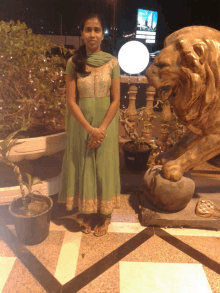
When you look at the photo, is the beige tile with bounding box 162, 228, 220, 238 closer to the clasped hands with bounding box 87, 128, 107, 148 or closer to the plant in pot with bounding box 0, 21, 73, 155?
the clasped hands with bounding box 87, 128, 107, 148

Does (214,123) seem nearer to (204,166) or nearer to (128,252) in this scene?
(128,252)

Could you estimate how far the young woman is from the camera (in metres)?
1.47

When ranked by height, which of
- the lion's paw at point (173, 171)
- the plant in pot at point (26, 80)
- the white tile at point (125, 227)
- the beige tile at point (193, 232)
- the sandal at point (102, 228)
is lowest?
the white tile at point (125, 227)

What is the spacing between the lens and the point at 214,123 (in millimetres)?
1624

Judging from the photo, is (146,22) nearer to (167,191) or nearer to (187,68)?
(187,68)

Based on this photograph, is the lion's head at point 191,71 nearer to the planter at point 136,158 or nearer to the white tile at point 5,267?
the planter at point 136,158

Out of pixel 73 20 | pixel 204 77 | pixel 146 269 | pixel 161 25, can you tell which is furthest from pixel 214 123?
pixel 161 25

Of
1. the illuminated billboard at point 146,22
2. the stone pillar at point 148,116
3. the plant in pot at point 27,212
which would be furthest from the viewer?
the illuminated billboard at point 146,22

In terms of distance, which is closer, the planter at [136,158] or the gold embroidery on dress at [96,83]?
the gold embroidery on dress at [96,83]

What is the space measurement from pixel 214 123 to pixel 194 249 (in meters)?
0.89

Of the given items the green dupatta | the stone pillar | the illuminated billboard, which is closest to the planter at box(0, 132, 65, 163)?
the green dupatta

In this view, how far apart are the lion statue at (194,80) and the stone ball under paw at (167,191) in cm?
10

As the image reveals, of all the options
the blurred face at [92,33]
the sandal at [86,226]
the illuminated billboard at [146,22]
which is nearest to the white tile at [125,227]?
the sandal at [86,226]

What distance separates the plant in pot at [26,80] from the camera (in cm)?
185
